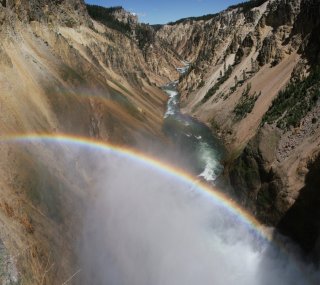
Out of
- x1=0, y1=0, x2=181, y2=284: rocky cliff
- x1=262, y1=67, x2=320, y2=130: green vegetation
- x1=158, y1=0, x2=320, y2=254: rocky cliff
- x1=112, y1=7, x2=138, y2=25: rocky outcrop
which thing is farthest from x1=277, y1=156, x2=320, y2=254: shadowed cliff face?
x1=112, y1=7, x2=138, y2=25: rocky outcrop

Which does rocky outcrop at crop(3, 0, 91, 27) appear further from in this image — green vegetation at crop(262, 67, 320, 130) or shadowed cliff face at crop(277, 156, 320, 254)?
shadowed cliff face at crop(277, 156, 320, 254)

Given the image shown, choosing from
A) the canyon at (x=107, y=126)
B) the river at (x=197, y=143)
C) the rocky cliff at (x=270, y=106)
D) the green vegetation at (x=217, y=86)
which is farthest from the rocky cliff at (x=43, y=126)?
the green vegetation at (x=217, y=86)

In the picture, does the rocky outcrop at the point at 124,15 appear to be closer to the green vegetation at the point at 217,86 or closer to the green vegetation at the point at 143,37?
the green vegetation at the point at 143,37

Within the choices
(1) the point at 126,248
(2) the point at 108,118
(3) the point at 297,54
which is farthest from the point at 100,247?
(3) the point at 297,54

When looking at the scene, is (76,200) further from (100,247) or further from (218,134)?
(218,134)

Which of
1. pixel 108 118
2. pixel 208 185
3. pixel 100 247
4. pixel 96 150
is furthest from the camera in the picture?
pixel 108 118

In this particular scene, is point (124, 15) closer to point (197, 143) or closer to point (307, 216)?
point (197, 143)
